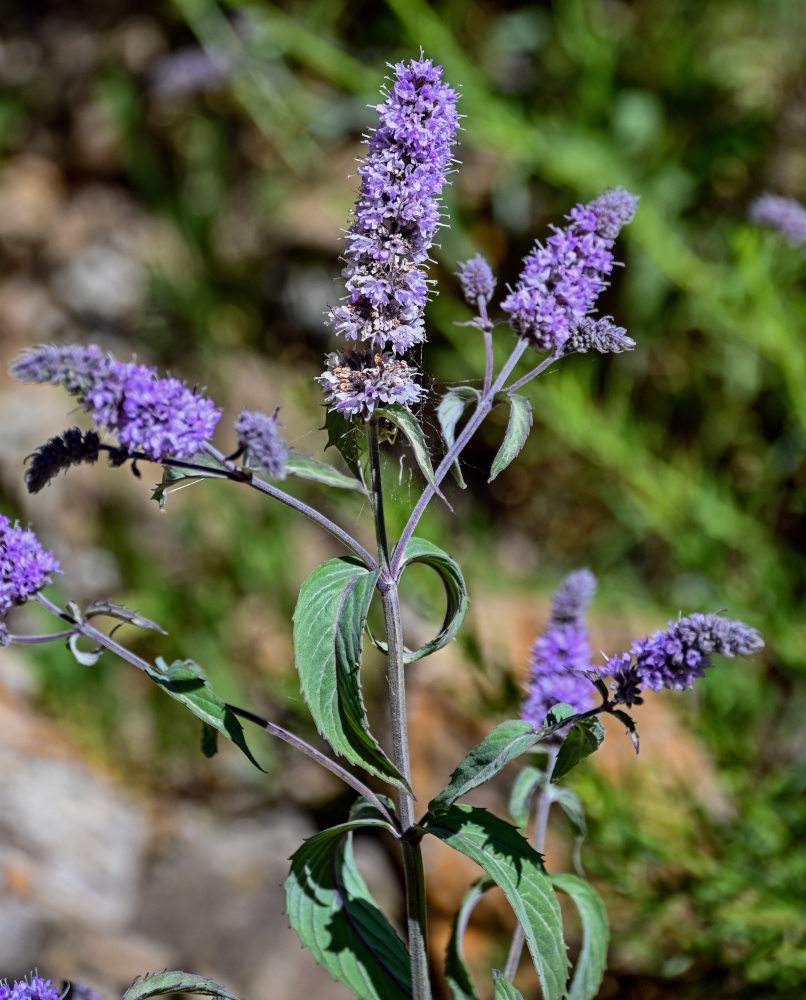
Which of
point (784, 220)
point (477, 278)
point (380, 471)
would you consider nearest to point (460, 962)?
point (380, 471)

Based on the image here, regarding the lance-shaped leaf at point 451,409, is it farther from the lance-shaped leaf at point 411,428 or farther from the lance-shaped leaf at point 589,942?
the lance-shaped leaf at point 589,942

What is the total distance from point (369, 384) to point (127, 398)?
267 millimetres

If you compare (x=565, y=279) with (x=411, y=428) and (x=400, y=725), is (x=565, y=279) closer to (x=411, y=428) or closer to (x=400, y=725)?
(x=411, y=428)

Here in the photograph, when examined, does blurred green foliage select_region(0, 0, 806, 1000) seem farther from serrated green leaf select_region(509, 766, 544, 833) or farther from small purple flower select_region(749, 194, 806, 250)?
serrated green leaf select_region(509, 766, 544, 833)

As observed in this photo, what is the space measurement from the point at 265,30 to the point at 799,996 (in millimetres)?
3291

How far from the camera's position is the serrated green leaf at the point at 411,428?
109cm

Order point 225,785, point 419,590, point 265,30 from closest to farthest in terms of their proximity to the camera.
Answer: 1. point 419,590
2. point 265,30
3. point 225,785

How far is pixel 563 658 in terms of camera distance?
142 cm

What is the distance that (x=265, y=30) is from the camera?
11.4 feet

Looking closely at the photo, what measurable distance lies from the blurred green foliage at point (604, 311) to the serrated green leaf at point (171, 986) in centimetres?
100

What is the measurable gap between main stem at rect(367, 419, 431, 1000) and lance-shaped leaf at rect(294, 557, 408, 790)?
5 centimetres

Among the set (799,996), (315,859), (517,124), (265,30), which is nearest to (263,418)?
(315,859)

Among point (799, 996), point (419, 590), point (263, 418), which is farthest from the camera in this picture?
point (419, 590)

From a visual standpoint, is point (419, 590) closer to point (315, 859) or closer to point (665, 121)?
point (315, 859)
